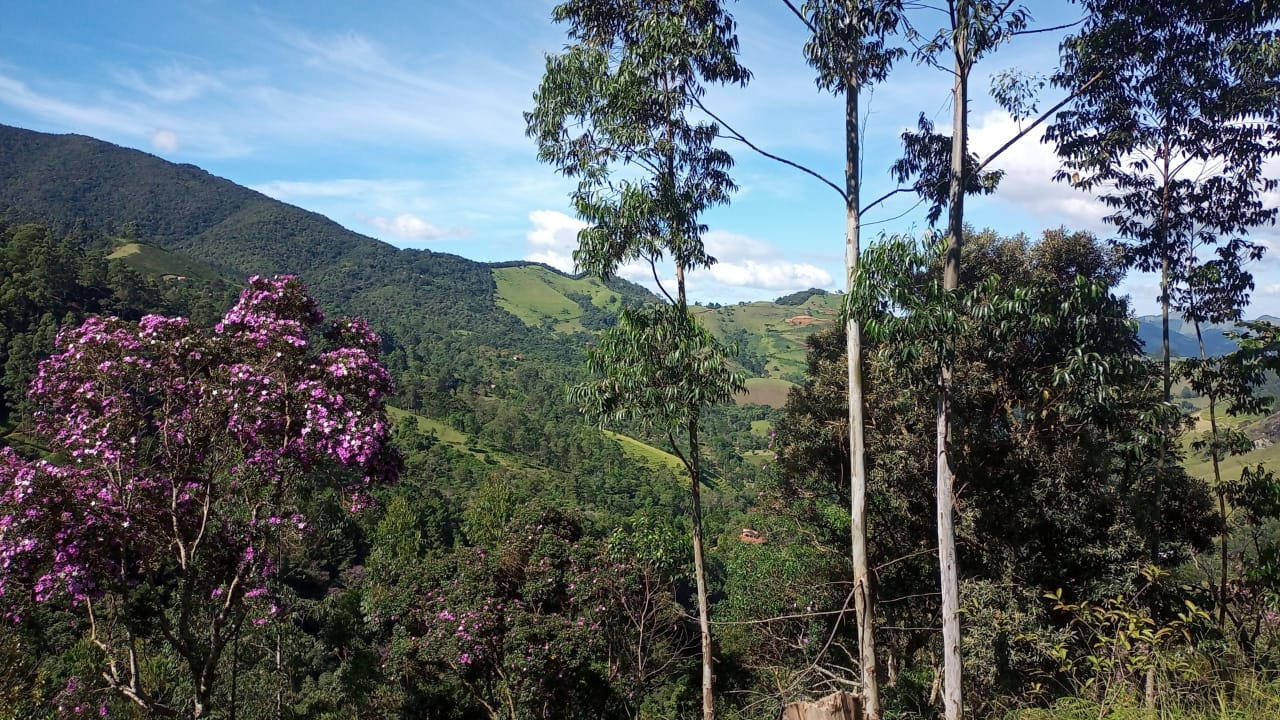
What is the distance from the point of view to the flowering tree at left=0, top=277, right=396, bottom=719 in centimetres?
533

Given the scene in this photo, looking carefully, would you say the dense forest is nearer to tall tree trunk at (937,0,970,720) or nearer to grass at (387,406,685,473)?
tall tree trunk at (937,0,970,720)

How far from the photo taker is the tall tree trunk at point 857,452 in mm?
6066

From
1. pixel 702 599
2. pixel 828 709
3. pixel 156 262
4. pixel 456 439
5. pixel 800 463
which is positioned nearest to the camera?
pixel 828 709

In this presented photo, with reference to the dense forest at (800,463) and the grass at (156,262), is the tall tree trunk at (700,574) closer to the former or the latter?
the dense forest at (800,463)

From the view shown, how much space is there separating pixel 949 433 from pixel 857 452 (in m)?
1.04

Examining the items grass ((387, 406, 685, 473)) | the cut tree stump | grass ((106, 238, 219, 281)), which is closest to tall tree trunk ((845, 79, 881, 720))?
the cut tree stump

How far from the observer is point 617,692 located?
1252 centimetres

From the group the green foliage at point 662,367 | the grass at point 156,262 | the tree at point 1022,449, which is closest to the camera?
the tree at point 1022,449

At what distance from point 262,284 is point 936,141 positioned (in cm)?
800

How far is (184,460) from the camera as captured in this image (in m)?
5.88

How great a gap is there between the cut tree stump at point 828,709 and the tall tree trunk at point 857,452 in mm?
2642

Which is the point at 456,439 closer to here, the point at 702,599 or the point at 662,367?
the point at 702,599

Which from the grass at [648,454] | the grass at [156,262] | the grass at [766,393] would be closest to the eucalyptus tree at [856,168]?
the grass at [648,454]

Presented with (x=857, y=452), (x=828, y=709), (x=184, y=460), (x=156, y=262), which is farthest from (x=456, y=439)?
(x=828, y=709)
